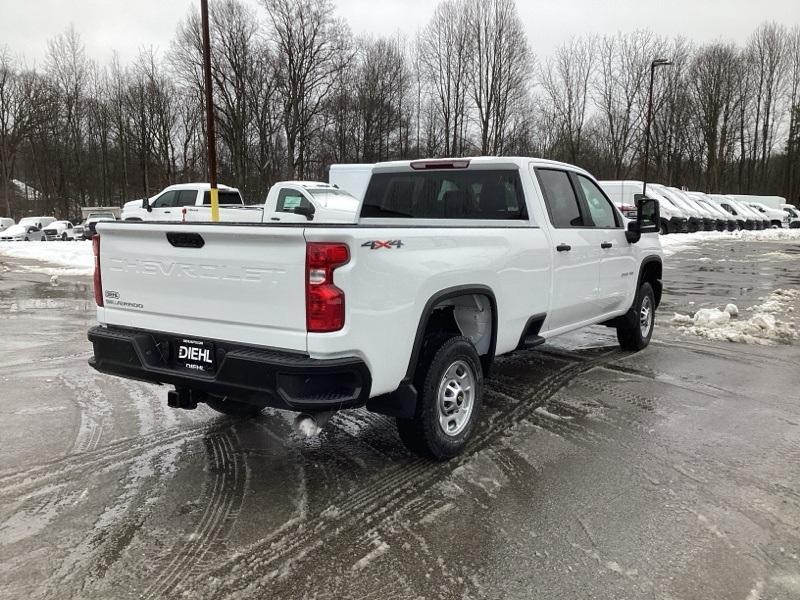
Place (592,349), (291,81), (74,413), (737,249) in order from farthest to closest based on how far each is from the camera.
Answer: (291,81) < (737,249) < (592,349) < (74,413)

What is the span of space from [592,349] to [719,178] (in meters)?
55.8

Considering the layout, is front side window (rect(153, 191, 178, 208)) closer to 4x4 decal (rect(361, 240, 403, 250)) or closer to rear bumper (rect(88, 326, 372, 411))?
rear bumper (rect(88, 326, 372, 411))

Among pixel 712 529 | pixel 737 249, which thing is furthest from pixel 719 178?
pixel 712 529

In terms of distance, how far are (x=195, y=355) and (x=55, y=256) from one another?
759 inches

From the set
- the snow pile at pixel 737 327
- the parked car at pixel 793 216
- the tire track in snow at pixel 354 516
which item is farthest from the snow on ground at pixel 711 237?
the tire track in snow at pixel 354 516

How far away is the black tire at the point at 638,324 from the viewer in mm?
7258

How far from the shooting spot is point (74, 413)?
16.9 ft

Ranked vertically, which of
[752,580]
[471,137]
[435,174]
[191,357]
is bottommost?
[752,580]

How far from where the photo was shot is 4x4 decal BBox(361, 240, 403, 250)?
3.35 m

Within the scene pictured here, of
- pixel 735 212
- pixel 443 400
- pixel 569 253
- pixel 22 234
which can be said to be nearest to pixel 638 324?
pixel 569 253

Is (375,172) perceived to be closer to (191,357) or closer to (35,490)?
(191,357)

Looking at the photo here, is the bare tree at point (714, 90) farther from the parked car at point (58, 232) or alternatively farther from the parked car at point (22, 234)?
the parked car at point (22, 234)

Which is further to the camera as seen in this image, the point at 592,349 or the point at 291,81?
the point at 291,81

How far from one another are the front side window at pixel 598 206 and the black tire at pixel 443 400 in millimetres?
2557
